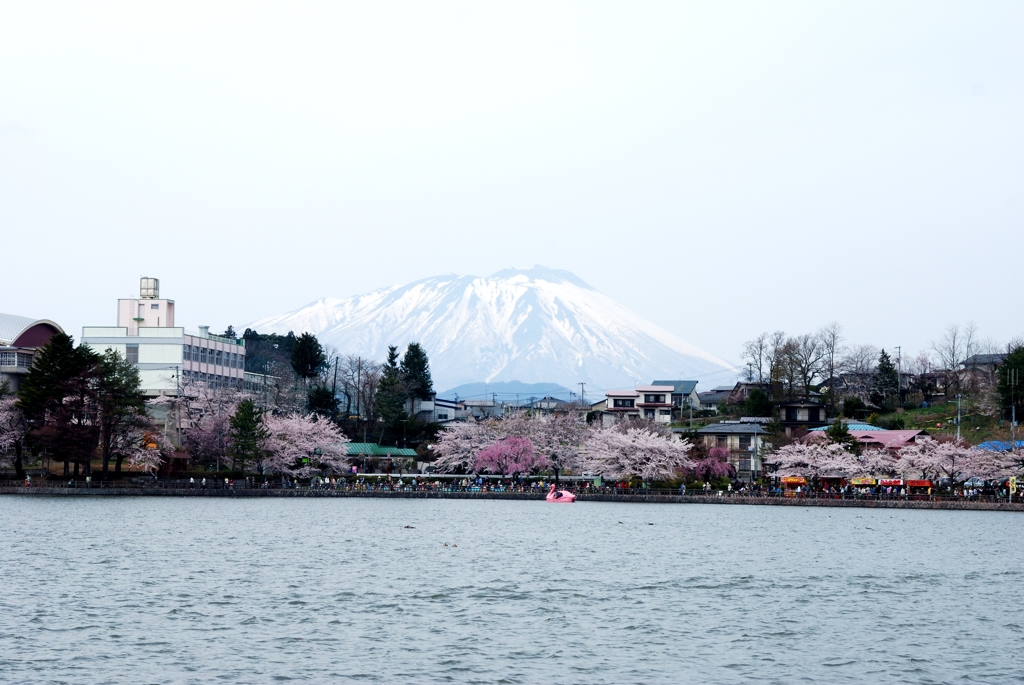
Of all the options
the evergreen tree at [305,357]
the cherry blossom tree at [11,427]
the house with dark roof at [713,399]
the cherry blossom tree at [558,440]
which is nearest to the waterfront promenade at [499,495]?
the cherry blossom tree at [11,427]

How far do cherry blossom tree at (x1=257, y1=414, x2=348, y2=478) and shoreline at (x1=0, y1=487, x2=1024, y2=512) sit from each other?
12.5 feet

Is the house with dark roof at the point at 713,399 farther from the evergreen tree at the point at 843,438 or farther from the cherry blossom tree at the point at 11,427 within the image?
the cherry blossom tree at the point at 11,427

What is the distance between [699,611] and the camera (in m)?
29.5

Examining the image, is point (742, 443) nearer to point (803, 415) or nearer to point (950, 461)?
point (803, 415)

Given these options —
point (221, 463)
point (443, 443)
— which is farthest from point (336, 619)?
point (443, 443)

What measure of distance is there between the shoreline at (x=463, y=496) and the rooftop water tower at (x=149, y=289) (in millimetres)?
30593

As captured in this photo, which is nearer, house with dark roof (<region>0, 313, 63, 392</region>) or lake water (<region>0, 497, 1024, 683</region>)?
lake water (<region>0, 497, 1024, 683</region>)

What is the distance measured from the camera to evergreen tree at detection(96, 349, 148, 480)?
6681cm

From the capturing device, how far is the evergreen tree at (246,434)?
7075cm

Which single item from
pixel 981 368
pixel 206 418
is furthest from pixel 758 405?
pixel 206 418

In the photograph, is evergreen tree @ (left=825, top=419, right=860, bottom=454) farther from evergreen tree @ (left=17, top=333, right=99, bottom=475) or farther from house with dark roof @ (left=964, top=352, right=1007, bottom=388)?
evergreen tree @ (left=17, top=333, right=99, bottom=475)

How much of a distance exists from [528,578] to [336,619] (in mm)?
9470

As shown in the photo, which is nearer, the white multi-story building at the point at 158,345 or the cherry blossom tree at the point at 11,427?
the cherry blossom tree at the point at 11,427

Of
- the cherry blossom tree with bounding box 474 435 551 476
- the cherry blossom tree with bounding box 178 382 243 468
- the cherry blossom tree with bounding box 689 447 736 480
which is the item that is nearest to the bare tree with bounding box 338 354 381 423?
the cherry blossom tree with bounding box 474 435 551 476
